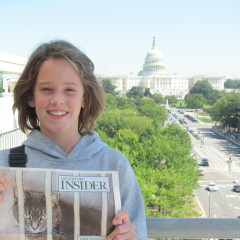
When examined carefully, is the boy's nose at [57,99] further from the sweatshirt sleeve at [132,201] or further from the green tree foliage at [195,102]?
the green tree foliage at [195,102]

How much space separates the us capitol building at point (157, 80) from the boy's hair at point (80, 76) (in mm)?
145452

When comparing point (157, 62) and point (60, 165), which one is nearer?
point (60, 165)

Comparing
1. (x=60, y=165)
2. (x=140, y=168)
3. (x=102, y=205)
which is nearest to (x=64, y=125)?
(x=60, y=165)

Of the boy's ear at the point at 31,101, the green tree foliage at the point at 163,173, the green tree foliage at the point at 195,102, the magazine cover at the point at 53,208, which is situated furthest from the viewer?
the green tree foliage at the point at 195,102

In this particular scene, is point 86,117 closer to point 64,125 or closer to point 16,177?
point 64,125

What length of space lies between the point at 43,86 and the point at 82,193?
62 cm

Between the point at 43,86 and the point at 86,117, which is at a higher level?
the point at 43,86

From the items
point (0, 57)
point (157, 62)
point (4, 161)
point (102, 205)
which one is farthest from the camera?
point (157, 62)

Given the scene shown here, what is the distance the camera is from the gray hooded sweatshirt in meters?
1.94

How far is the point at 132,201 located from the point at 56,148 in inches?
18.2

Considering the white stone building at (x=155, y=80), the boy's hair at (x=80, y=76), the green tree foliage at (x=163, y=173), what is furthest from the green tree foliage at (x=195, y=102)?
the boy's hair at (x=80, y=76)

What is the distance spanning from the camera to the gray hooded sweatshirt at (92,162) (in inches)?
76.4

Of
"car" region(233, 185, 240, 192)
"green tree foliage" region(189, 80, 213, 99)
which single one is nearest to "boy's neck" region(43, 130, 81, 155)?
"car" region(233, 185, 240, 192)

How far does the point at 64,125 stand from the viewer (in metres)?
2.05
